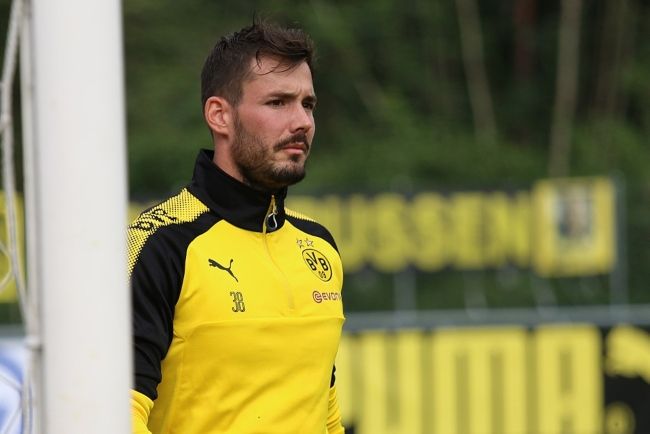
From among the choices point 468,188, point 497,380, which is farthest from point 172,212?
point 468,188

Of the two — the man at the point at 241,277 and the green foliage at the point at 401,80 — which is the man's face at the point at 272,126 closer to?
the man at the point at 241,277

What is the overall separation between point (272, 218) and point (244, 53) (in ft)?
1.25

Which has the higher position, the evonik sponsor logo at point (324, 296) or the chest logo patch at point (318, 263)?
the chest logo patch at point (318, 263)

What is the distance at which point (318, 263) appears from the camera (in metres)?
3.08

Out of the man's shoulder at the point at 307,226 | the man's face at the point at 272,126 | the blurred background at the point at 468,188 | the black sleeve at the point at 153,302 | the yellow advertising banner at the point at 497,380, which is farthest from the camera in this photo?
the blurred background at the point at 468,188

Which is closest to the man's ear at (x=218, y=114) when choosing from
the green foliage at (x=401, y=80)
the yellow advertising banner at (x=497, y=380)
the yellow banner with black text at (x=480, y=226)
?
the yellow advertising banner at (x=497, y=380)

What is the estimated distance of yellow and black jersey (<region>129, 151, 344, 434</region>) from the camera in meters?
2.66

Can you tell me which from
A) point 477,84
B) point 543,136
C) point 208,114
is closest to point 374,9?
point 477,84

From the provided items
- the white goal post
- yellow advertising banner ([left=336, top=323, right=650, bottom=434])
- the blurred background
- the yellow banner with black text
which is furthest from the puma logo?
the yellow banner with black text

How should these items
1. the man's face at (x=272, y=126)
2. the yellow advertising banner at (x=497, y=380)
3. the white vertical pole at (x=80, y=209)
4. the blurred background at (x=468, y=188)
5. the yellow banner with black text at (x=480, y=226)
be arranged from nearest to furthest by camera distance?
the white vertical pole at (x=80, y=209)
the man's face at (x=272, y=126)
the yellow advertising banner at (x=497, y=380)
the blurred background at (x=468, y=188)
the yellow banner with black text at (x=480, y=226)

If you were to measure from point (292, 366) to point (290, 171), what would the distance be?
42 cm

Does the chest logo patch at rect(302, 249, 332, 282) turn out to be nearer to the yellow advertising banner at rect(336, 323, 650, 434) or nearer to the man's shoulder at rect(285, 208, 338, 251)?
the man's shoulder at rect(285, 208, 338, 251)

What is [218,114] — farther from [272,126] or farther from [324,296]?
[324,296]

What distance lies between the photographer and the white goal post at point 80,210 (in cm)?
224
